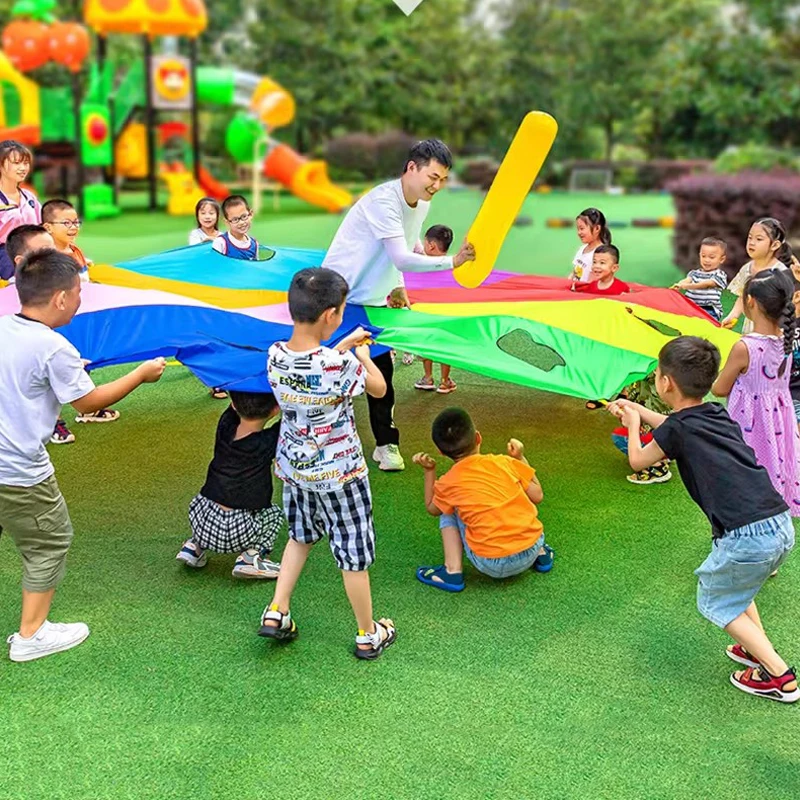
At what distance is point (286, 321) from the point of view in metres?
4.46

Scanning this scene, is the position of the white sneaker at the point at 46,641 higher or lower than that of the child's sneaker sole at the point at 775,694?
lower

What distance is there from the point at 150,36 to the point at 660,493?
15.9 metres

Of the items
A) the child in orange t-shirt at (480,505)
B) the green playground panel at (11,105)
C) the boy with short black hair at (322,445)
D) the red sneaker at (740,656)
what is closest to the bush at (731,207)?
the child in orange t-shirt at (480,505)

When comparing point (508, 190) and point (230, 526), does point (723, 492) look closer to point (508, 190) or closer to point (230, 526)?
point (508, 190)

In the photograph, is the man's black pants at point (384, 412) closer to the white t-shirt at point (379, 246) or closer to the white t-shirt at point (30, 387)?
the white t-shirt at point (379, 246)

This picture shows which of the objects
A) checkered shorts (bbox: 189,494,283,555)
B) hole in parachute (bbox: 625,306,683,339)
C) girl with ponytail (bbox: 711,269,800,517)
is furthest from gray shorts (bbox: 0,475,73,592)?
hole in parachute (bbox: 625,306,683,339)

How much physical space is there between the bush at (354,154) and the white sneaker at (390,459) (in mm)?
25844

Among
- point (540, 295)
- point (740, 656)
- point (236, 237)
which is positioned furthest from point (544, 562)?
point (236, 237)

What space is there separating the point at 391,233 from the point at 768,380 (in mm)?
1694

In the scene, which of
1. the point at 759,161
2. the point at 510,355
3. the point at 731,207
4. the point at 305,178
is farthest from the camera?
the point at 305,178

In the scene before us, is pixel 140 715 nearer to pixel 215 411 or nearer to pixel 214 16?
pixel 215 411

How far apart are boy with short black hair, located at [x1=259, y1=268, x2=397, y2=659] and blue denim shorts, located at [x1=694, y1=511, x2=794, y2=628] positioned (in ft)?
3.58

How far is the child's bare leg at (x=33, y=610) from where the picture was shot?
3.09 meters

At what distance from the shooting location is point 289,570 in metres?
3.15
